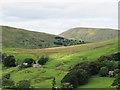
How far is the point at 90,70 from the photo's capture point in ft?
456

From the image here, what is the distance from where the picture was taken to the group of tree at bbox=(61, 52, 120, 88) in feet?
417

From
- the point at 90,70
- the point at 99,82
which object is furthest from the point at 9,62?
the point at 99,82

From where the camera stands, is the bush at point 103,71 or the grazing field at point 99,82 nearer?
the grazing field at point 99,82

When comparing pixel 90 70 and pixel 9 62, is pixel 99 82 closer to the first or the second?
pixel 90 70

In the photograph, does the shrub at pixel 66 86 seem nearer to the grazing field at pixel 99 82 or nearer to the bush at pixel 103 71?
the grazing field at pixel 99 82

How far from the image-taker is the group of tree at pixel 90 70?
5000 inches

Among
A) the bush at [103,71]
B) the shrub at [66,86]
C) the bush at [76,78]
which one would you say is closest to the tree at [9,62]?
the bush at [76,78]

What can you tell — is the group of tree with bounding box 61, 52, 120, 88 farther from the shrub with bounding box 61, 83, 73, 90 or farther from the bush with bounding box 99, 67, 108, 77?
the shrub with bounding box 61, 83, 73, 90

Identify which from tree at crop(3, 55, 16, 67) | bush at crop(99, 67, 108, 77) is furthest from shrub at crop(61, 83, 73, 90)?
tree at crop(3, 55, 16, 67)

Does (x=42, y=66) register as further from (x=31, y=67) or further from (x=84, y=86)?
(x=84, y=86)

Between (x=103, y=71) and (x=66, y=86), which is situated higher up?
(x=103, y=71)

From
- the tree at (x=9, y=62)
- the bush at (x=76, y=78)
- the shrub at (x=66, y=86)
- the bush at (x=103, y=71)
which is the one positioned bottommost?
the shrub at (x=66, y=86)

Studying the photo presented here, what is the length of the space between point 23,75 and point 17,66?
904 inches

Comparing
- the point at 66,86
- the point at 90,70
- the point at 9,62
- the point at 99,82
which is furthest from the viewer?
the point at 9,62
